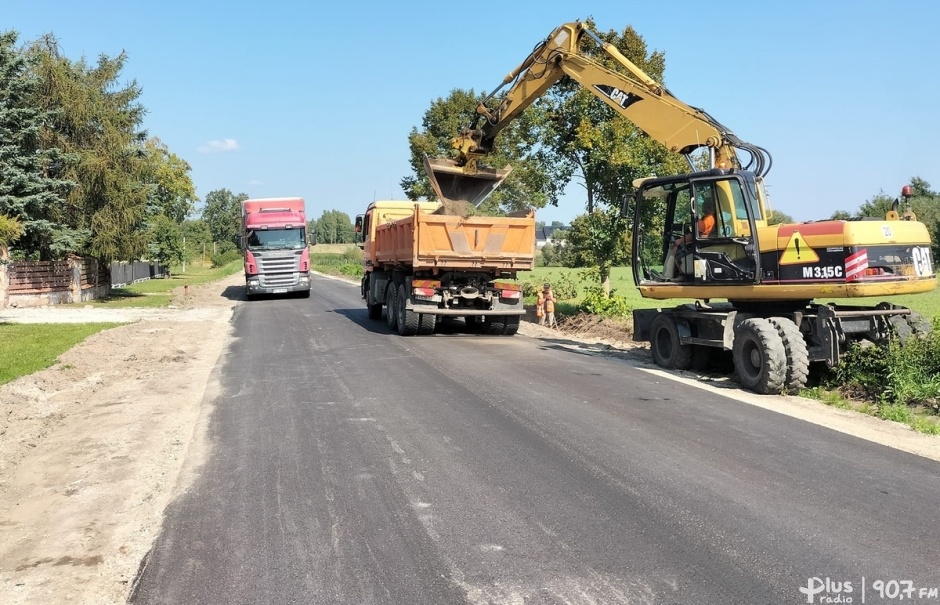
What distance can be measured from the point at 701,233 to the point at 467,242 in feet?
17.8

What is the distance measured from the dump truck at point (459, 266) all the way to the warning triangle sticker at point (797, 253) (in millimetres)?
6149

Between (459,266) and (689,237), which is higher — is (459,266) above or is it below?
below

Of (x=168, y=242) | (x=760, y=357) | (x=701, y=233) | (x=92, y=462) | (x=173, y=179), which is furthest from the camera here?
(x=173, y=179)

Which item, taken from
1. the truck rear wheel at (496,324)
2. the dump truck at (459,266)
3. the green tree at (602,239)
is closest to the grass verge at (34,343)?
the dump truck at (459,266)

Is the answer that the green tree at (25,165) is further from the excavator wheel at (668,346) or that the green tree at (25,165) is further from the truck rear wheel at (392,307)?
the excavator wheel at (668,346)

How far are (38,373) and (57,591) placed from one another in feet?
27.5

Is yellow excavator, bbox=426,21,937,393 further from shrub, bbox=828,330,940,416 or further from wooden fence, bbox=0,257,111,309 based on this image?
wooden fence, bbox=0,257,111,309

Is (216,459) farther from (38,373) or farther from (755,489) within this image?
(38,373)

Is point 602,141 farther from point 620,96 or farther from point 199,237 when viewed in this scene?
point 199,237

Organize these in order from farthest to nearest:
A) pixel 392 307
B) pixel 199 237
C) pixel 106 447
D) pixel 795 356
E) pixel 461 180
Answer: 1. pixel 199 237
2. pixel 392 307
3. pixel 461 180
4. pixel 795 356
5. pixel 106 447

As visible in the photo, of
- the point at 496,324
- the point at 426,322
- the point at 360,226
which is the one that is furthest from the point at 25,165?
the point at 496,324

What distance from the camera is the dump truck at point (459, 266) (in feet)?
49.6

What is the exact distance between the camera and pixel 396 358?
12734 mm

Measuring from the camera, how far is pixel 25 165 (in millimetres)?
23672
